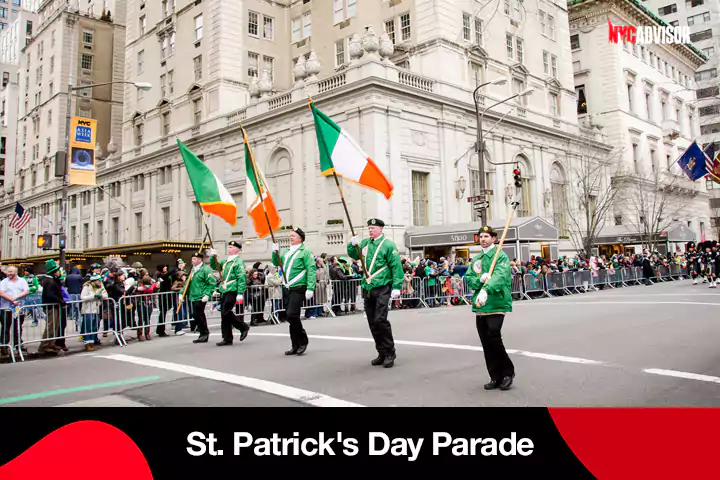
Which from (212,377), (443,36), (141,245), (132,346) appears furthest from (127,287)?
(443,36)

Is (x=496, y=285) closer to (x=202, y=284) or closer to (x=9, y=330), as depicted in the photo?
(x=202, y=284)

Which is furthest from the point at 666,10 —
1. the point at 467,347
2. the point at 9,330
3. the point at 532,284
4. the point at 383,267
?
the point at 9,330

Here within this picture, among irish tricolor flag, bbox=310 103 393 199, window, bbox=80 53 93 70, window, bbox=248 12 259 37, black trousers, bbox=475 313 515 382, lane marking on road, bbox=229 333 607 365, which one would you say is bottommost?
lane marking on road, bbox=229 333 607 365

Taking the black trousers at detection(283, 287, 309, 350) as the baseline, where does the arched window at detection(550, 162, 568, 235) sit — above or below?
above

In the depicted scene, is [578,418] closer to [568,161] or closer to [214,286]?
[214,286]

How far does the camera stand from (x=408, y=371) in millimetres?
6570

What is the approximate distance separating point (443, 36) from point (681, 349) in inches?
995

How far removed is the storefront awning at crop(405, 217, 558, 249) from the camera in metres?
23.1

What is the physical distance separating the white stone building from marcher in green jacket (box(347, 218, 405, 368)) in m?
33.8

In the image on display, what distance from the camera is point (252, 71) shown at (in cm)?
3691

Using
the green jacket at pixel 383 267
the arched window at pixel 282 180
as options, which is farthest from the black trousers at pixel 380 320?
the arched window at pixel 282 180

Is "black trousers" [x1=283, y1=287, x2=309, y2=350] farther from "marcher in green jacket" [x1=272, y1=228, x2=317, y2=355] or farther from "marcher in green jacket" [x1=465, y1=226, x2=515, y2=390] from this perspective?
"marcher in green jacket" [x1=465, y1=226, x2=515, y2=390]

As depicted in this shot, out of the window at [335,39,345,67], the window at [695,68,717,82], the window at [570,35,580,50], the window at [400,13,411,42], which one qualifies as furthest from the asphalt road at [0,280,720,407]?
the window at [570,35,580,50]

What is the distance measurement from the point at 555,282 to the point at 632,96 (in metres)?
32.2
